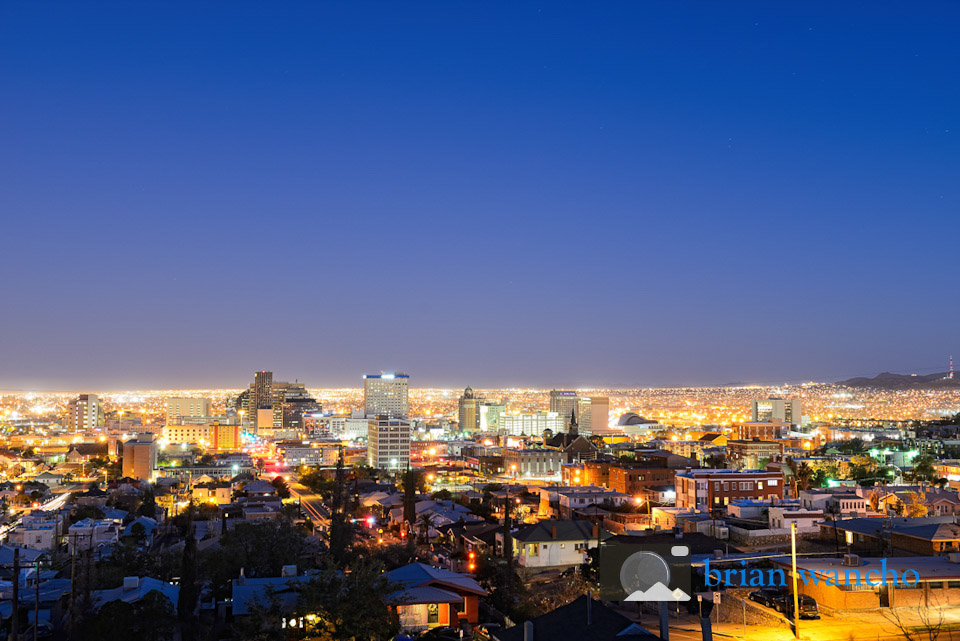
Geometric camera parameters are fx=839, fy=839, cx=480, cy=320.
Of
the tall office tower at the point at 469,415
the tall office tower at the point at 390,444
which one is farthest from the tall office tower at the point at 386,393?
the tall office tower at the point at 390,444

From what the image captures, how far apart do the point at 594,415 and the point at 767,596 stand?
6517 inches

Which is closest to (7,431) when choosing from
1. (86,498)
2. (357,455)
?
(357,455)

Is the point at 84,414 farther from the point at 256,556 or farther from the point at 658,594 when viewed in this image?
the point at 658,594

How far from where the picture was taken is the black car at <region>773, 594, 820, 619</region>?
17.3 m

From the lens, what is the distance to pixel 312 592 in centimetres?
1474

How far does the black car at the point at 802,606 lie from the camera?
56.9 feet

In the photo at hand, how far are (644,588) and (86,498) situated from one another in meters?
43.3

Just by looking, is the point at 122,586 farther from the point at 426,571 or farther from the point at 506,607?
the point at 506,607

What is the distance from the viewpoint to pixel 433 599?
19484 mm

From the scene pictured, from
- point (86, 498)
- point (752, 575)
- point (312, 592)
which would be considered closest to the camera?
point (312, 592)

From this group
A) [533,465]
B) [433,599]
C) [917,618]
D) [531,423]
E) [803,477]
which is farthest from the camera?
[531,423]

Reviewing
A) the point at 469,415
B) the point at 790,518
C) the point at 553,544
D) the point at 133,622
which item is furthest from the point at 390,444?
the point at 133,622

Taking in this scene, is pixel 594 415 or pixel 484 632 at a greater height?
pixel 484 632

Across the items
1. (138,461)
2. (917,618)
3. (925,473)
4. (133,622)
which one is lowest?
(138,461)
